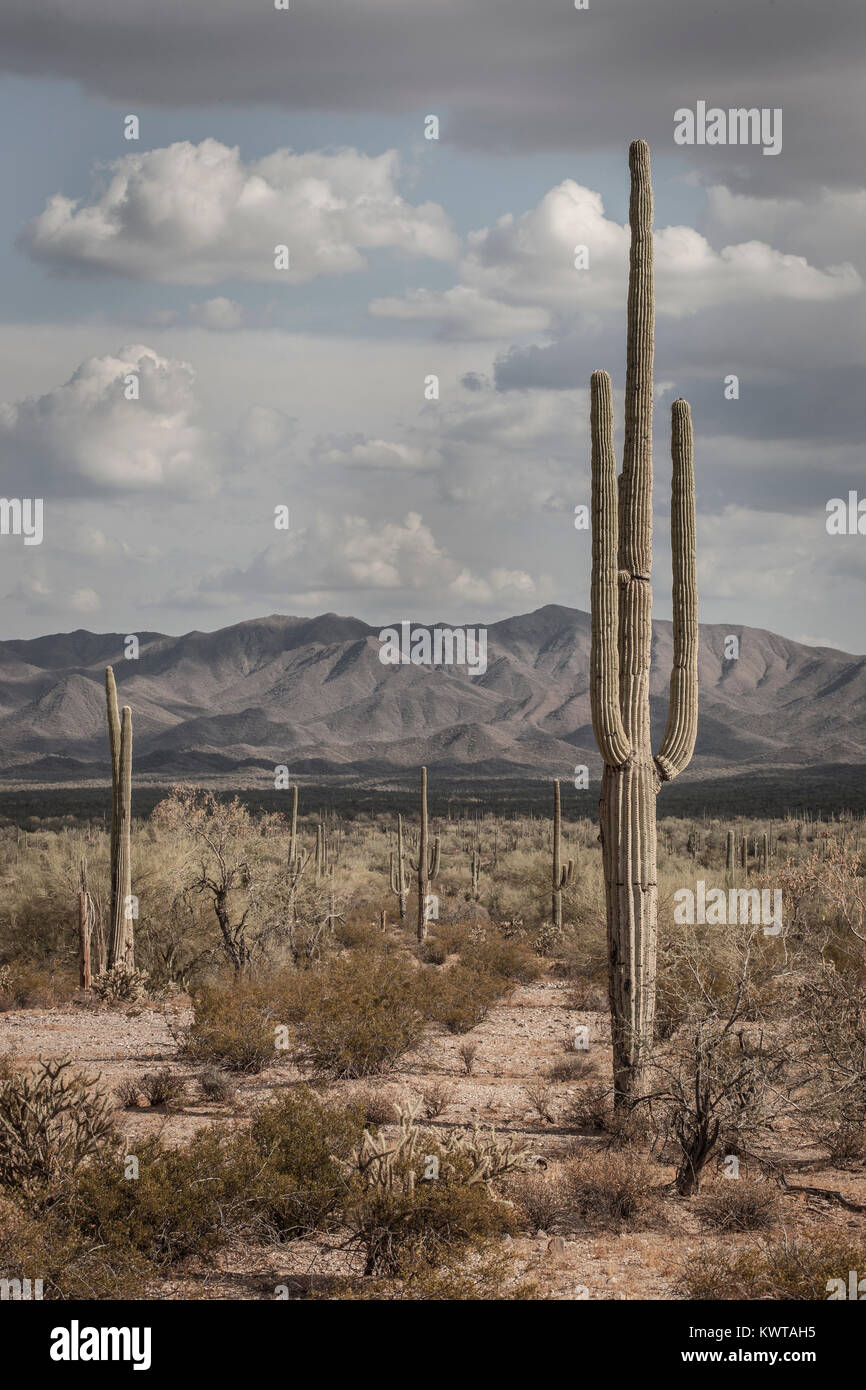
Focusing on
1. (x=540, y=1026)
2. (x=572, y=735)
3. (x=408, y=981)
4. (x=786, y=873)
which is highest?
(x=572, y=735)

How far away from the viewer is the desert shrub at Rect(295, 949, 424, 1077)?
12.8 metres

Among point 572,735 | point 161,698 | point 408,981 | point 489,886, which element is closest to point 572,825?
point 489,886

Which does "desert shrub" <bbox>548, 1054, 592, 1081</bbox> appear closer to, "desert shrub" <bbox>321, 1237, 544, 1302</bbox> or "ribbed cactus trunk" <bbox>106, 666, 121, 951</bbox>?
"desert shrub" <bbox>321, 1237, 544, 1302</bbox>

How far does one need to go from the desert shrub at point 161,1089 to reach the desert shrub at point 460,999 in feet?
12.9

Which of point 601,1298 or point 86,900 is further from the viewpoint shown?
point 86,900

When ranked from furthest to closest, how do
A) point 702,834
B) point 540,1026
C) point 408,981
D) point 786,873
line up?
point 702,834, point 540,1026, point 408,981, point 786,873

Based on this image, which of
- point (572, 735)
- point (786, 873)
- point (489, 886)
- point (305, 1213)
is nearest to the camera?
point (305, 1213)

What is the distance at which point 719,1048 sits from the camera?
927 centimetres

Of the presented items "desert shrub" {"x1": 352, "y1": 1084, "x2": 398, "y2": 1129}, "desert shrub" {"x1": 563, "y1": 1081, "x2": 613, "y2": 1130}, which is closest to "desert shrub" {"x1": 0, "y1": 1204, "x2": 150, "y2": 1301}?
"desert shrub" {"x1": 352, "y1": 1084, "x2": 398, "y2": 1129}

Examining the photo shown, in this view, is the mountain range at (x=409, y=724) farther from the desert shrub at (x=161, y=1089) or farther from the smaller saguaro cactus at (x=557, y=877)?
the desert shrub at (x=161, y=1089)

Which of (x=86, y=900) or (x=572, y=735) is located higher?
(x=572, y=735)
